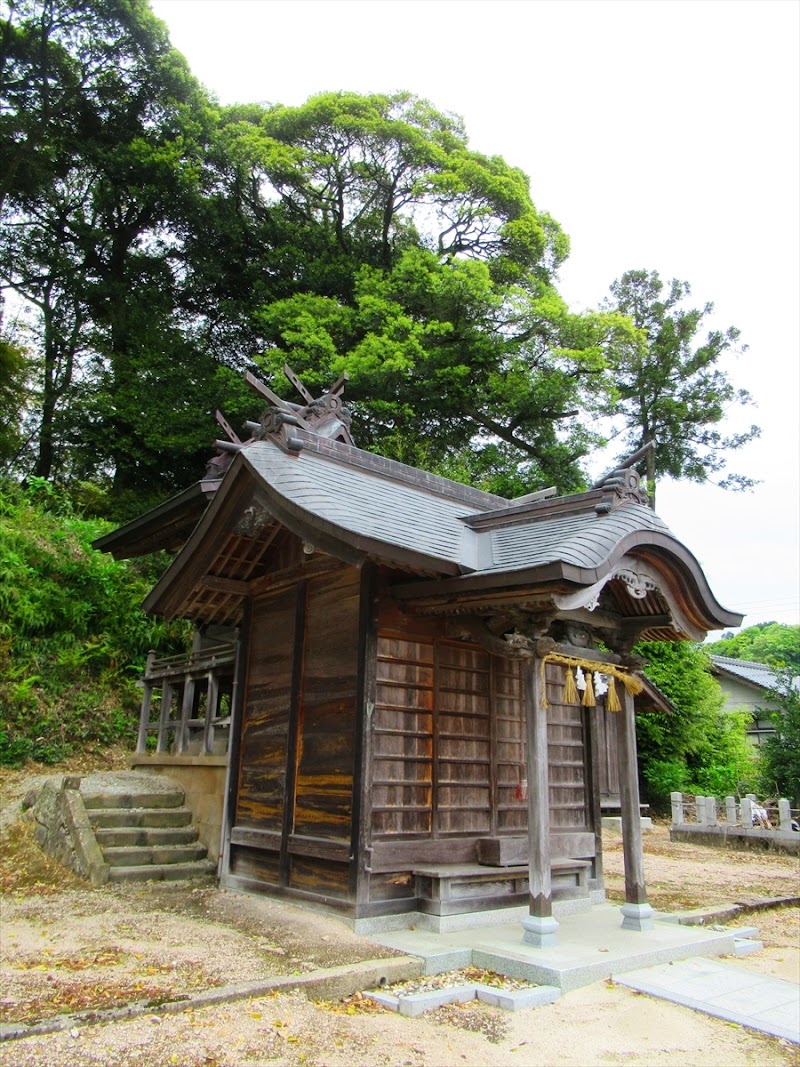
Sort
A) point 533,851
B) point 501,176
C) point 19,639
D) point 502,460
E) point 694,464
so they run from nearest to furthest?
point 533,851, point 19,639, point 502,460, point 501,176, point 694,464

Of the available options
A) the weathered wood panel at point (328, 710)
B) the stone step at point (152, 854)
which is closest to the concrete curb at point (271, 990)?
the weathered wood panel at point (328, 710)

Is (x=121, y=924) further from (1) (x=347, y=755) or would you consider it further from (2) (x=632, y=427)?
(2) (x=632, y=427)

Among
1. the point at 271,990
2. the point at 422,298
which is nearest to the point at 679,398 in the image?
the point at 422,298

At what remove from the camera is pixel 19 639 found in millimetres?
14789

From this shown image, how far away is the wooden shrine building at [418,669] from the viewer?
681 centimetres

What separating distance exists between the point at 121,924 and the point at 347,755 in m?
2.56

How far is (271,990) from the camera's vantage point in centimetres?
503

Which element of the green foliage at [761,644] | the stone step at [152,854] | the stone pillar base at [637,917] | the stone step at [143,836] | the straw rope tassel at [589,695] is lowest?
the stone pillar base at [637,917]

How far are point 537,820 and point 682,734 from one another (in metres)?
14.3

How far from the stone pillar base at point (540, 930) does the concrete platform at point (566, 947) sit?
5cm

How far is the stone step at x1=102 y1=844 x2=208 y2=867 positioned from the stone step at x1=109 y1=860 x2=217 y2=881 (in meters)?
0.06

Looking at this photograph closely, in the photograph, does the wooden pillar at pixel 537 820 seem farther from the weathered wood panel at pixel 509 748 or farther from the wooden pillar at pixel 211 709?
the wooden pillar at pixel 211 709

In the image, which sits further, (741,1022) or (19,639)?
(19,639)

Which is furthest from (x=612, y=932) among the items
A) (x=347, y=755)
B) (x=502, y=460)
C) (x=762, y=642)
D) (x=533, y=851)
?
(x=762, y=642)
